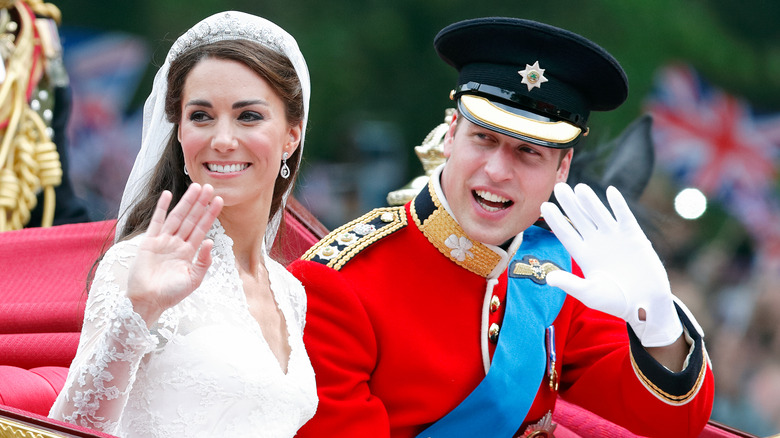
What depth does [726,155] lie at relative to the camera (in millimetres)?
5516

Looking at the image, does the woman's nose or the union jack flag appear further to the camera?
the union jack flag

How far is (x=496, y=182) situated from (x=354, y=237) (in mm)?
313

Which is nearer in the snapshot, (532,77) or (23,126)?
(532,77)

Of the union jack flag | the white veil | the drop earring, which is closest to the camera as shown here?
the white veil

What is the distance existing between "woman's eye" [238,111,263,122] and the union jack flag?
3887 millimetres

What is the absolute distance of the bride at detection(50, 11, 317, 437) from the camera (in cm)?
157

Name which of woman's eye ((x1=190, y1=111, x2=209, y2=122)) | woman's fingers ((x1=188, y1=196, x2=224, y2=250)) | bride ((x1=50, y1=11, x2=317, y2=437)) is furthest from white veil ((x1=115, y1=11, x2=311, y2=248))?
woman's fingers ((x1=188, y1=196, x2=224, y2=250))

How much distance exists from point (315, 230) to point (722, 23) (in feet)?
12.8

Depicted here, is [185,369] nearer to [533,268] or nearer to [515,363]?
[515,363]

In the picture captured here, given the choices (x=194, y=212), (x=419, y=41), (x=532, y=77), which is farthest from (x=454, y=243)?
(x=419, y=41)

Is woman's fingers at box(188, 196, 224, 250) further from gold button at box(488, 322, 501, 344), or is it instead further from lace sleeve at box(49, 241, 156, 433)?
gold button at box(488, 322, 501, 344)

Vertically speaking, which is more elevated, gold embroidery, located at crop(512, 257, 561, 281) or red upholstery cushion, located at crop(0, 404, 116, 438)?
gold embroidery, located at crop(512, 257, 561, 281)

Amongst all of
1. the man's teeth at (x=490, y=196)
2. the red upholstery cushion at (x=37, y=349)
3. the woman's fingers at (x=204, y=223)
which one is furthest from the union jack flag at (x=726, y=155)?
the woman's fingers at (x=204, y=223)

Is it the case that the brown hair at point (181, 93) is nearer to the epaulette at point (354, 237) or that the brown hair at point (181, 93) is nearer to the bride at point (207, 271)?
the bride at point (207, 271)
